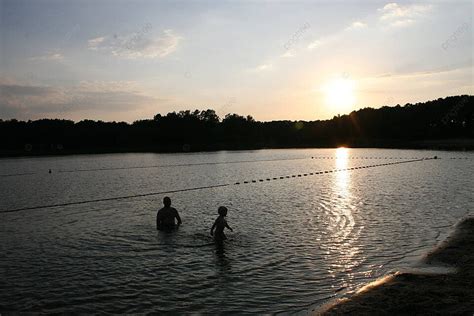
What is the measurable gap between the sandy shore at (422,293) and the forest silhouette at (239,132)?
115079 millimetres

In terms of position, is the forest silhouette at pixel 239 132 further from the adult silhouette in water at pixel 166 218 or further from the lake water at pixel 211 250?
the adult silhouette in water at pixel 166 218

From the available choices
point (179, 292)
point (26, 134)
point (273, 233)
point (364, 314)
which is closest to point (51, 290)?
point (179, 292)

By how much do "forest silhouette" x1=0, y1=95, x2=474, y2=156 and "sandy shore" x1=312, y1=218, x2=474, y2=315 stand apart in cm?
11508

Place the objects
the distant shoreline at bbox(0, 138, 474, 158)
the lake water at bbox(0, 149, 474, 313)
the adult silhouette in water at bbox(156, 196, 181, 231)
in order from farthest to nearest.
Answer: the distant shoreline at bbox(0, 138, 474, 158)
the adult silhouette in water at bbox(156, 196, 181, 231)
the lake water at bbox(0, 149, 474, 313)

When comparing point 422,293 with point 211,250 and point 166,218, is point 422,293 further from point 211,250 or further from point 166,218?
point 166,218

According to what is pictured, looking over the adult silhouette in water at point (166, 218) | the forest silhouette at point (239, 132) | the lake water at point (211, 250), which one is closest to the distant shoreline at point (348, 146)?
the forest silhouette at point (239, 132)

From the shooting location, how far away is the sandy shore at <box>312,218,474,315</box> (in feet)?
28.4

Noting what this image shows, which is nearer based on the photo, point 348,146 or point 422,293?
point 422,293

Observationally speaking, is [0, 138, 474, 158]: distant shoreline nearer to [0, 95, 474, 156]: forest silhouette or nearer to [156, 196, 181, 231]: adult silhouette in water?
[0, 95, 474, 156]: forest silhouette

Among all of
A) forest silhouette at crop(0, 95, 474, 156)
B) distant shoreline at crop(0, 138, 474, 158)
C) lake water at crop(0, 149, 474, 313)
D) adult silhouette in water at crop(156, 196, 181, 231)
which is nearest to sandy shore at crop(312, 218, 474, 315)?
lake water at crop(0, 149, 474, 313)

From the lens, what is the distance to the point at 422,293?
9469 millimetres

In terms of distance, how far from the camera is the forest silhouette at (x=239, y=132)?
12800cm

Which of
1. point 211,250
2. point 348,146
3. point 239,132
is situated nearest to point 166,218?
point 211,250

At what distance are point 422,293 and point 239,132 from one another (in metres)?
162
